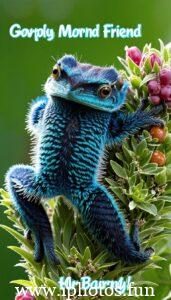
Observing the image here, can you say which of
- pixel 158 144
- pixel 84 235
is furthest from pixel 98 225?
pixel 158 144

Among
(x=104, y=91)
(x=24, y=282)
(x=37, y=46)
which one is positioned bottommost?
(x=24, y=282)

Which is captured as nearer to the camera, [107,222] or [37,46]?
[107,222]

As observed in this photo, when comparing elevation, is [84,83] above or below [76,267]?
above

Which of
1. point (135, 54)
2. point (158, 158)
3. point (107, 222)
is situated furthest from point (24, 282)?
point (135, 54)

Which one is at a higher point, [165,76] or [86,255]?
[165,76]

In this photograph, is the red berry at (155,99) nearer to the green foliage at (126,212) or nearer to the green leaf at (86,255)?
the green foliage at (126,212)

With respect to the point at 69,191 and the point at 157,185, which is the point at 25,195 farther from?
the point at 157,185

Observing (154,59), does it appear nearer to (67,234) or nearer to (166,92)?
(166,92)
